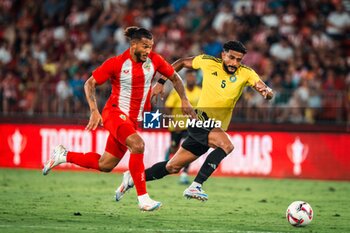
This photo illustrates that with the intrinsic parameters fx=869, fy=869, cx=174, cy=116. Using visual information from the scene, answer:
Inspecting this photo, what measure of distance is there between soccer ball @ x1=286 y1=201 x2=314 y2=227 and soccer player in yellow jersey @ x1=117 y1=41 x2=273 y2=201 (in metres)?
1.60

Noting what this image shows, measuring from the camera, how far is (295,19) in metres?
22.5

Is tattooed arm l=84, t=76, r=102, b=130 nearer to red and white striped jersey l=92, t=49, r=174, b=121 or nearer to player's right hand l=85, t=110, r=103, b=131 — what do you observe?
player's right hand l=85, t=110, r=103, b=131

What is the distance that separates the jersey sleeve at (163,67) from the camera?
12.1 m

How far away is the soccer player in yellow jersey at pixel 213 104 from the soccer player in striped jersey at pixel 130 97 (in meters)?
0.48

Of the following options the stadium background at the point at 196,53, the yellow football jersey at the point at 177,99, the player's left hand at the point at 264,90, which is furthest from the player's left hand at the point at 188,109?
the stadium background at the point at 196,53

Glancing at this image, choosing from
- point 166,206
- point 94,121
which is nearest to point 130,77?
point 94,121

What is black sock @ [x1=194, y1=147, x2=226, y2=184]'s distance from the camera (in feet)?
40.5

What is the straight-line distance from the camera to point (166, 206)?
1359 cm

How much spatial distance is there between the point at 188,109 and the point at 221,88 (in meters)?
0.77

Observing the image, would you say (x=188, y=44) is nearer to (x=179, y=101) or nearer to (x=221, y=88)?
(x=179, y=101)

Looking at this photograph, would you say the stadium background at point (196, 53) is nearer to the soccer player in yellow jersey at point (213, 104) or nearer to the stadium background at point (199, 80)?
the stadium background at point (199, 80)

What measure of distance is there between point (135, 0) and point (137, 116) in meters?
13.4

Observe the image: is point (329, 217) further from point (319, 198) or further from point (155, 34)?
point (155, 34)

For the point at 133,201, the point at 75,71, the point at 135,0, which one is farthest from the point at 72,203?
the point at 135,0
